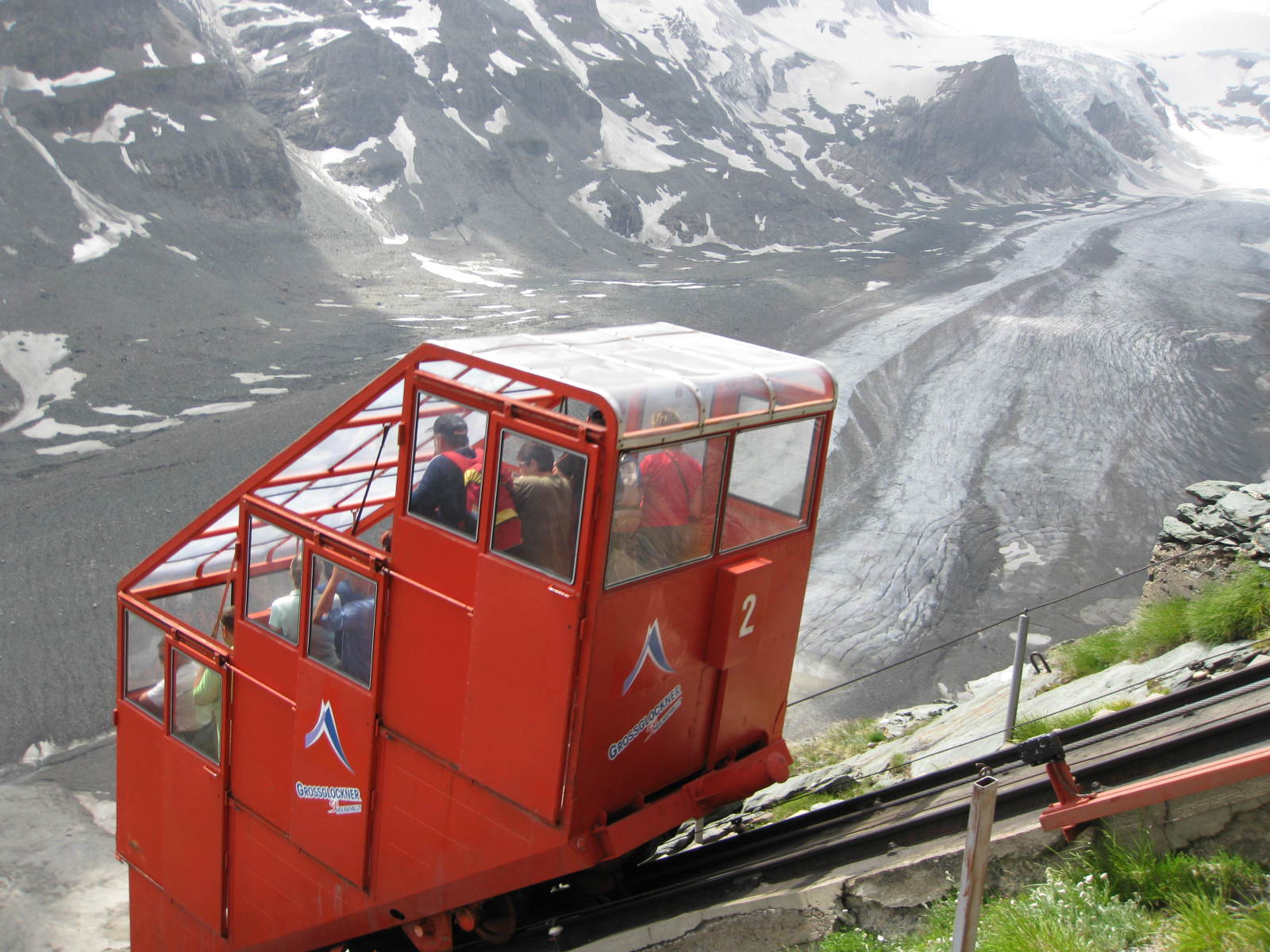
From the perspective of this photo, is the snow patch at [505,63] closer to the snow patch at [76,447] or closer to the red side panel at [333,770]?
the snow patch at [76,447]

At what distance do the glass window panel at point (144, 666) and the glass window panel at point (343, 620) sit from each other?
1.88 metres

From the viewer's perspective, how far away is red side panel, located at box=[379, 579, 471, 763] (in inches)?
215

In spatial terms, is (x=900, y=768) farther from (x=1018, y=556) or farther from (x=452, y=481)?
(x=1018, y=556)

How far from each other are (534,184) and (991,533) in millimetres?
39157

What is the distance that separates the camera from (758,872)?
6.07 meters

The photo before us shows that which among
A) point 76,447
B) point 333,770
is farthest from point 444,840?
point 76,447

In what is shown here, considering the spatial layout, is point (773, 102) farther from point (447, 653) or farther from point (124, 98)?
point (447, 653)

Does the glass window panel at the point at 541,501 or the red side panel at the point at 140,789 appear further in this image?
the red side panel at the point at 140,789

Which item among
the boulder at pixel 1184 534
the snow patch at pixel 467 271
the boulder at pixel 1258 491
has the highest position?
the boulder at pixel 1258 491

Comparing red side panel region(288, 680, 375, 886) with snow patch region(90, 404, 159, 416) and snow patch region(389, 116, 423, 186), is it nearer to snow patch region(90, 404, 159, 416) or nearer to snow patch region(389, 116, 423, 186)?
snow patch region(90, 404, 159, 416)

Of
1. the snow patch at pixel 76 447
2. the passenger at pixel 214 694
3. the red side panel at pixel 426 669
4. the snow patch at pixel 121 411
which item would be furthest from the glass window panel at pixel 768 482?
the snow patch at pixel 121 411

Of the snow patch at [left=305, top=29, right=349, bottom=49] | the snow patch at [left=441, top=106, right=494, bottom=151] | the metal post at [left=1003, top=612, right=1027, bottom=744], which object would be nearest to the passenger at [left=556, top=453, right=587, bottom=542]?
the metal post at [left=1003, top=612, right=1027, bottom=744]

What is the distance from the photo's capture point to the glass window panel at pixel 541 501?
16.3 ft

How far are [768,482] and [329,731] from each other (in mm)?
2892
